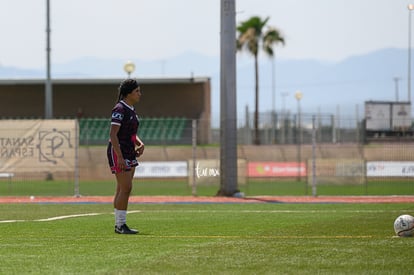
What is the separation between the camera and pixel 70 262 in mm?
10852

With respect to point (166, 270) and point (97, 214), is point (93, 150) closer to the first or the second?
point (97, 214)

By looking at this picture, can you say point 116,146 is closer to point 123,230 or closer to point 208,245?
point 123,230

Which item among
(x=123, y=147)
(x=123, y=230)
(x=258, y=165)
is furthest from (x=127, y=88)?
(x=258, y=165)

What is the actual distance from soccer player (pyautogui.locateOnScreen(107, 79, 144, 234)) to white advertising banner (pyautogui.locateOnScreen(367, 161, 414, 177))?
61.9ft

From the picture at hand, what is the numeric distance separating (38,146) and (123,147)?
1478 centimetres

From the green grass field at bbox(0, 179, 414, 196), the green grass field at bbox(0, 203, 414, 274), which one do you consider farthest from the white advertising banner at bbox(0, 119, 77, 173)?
the green grass field at bbox(0, 203, 414, 274)

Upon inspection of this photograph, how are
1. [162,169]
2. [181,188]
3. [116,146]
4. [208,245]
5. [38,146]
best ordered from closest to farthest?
[208,245] < [116,146] < [38,146] < [162,169] < [181,188]

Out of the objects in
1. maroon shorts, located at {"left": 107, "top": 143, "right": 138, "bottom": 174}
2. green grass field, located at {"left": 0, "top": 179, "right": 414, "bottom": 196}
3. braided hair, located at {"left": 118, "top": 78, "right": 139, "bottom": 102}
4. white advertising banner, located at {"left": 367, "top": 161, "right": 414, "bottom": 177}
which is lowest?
green grass field, located at {"left": 0, "top": 179, "right": 414, "bottom": 196}

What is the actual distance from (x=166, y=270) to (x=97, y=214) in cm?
911

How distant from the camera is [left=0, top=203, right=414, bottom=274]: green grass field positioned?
10438 mm

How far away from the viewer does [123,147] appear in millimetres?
14430

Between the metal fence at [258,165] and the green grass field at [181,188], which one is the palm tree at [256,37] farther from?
the green grass field at [181,188]

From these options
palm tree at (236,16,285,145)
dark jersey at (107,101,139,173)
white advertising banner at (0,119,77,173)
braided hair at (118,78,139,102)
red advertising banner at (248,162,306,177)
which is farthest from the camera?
palm tree at (236,16,285,145)

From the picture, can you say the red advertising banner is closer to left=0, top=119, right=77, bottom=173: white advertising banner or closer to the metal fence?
the metal fence
